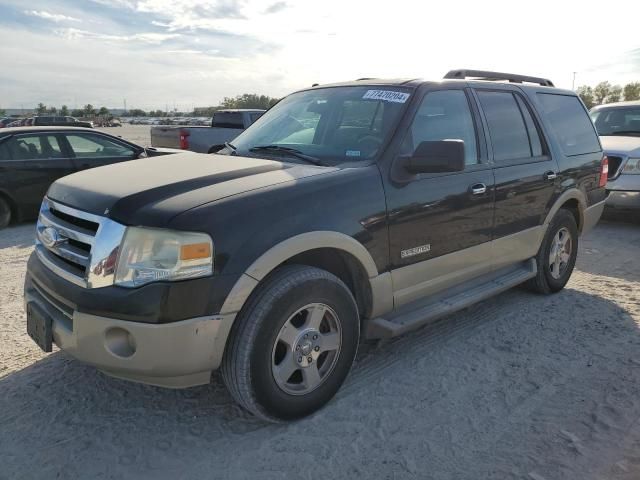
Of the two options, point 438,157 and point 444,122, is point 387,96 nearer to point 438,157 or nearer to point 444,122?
point 444,122

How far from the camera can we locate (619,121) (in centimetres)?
959

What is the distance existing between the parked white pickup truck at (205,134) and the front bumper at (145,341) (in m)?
10.3

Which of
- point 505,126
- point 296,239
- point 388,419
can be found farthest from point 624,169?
point 296,239

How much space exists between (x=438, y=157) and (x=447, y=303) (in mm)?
1144

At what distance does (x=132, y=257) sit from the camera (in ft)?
8.27

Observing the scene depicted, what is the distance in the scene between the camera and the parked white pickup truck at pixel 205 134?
13047 mm

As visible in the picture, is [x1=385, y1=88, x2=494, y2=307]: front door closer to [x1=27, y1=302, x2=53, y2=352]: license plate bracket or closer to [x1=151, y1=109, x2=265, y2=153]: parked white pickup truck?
[x1=27, y1=302, x2=53, y2=352]: license plate bracket

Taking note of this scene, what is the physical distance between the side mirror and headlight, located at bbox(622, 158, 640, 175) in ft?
20.6

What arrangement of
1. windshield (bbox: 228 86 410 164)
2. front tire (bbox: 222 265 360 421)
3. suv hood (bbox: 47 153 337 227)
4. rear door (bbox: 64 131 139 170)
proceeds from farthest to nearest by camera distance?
rear door (bbox: 64 131 139 170) → windshield (bbox: 228 86 410 164) → front tire (bbox: 222 265 360 421) → suv hood (bbox: 47 153 337 227)

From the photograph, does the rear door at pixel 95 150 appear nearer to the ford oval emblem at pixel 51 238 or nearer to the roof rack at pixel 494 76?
the ford oval emblem at pixel 51 238

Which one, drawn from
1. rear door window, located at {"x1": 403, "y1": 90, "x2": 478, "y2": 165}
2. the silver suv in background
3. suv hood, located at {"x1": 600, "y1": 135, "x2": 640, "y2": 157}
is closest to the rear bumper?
rear door window, located at {"x1": 403, "y1": 90, "x2": 478, "y2": 165}

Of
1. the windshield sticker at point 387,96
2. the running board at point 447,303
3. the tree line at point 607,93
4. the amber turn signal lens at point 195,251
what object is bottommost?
the running board at point 447,303

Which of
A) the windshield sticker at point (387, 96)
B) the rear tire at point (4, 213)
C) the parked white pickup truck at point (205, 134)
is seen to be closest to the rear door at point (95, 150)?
the rear tire at point (4, 213)

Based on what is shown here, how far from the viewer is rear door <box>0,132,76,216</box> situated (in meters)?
8.10
